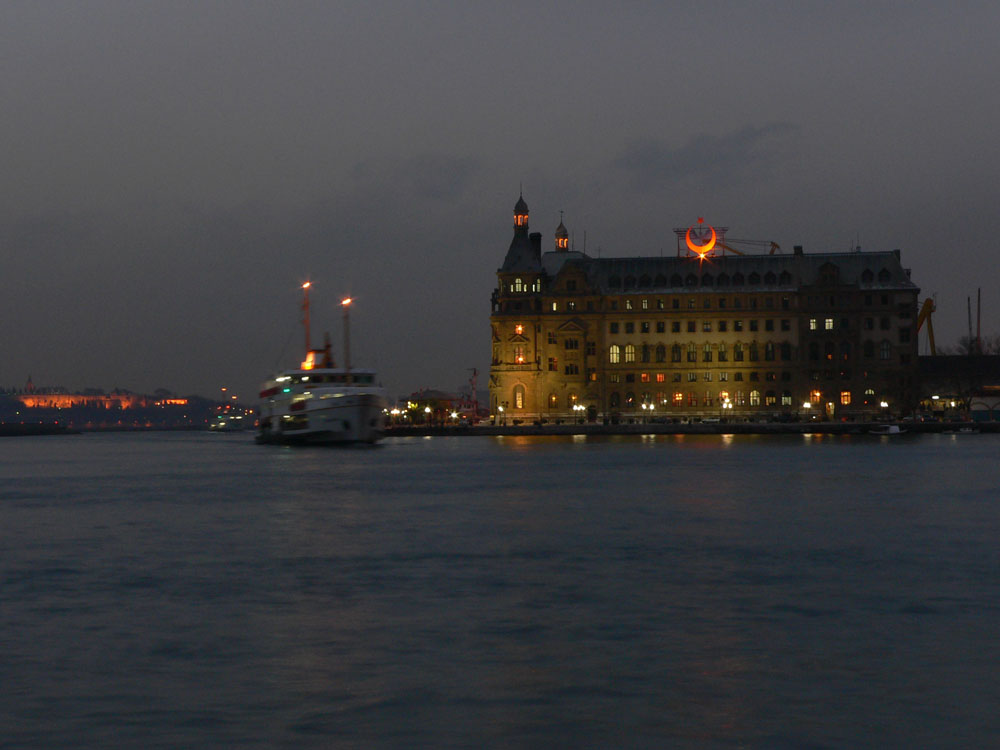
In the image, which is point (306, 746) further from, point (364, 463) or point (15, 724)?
point (364, 463)

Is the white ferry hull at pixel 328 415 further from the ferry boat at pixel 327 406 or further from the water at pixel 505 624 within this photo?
the water at pixel 505 624

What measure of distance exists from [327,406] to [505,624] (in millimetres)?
102880

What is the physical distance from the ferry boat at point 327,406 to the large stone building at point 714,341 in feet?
203

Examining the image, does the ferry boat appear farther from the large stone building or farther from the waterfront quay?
the large stone building

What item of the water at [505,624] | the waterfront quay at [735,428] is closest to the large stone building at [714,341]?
the waterfront quay at [735,428]

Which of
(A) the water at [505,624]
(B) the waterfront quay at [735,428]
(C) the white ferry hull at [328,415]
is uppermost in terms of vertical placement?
(C) the white ferry hull at [328,415]

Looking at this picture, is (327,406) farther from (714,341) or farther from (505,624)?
(505,624)

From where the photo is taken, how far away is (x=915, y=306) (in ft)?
635

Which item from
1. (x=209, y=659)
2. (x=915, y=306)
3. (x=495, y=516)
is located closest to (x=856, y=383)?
(x=915, y=306)

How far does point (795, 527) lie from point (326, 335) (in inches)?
4349

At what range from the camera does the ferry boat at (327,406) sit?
129125mm

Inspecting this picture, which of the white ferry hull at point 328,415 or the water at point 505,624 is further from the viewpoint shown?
the white ferry hull at point 328,415

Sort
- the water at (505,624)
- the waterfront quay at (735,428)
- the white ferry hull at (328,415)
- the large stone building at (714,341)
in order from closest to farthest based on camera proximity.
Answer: the water at (505,624) → the white ferry hull at (328,415) → the waterfront quay at (735,428) → the large stone building at (714,341)

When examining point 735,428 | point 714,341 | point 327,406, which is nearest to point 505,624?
point 327,406
